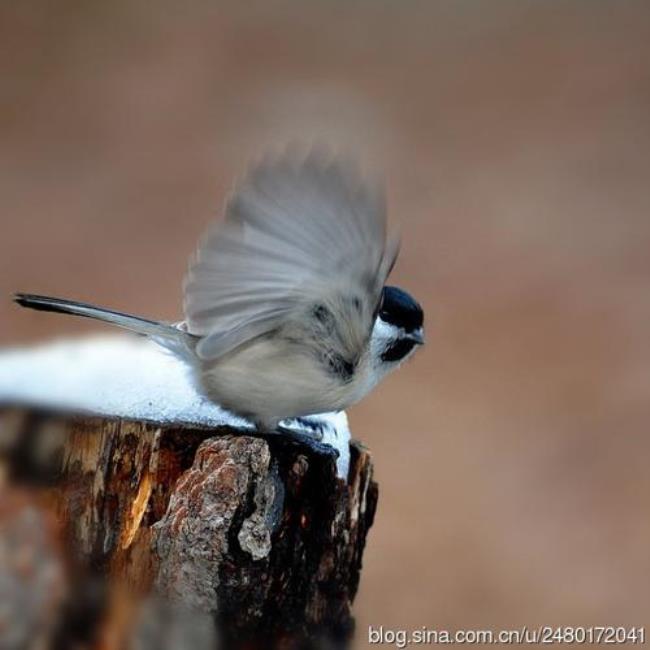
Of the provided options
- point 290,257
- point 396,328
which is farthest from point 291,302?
point 396,328

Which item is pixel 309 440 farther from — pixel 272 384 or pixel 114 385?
pixel 114 385

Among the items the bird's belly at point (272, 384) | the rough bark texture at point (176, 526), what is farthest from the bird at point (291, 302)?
the rough bark texture at point (176, 526)

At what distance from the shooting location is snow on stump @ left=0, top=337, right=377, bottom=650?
107cm

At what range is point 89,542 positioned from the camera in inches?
43.5

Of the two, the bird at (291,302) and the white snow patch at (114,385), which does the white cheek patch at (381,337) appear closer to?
the bird at (291,302)

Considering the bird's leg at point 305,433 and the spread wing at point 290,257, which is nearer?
the spread wing at point 290,257

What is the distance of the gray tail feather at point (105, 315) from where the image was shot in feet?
3.89

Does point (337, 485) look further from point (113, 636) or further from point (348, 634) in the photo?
point (113, 636)

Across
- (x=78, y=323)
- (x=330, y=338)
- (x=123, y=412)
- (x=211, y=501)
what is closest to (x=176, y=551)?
(x=211, y=501)

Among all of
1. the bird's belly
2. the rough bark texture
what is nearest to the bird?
the bird's belly

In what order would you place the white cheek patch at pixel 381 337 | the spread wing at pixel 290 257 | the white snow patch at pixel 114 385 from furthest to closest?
the white cheek patch at pixel 381 337 → the white snow patch at pixel 114 385 → the spread wing at pixel 290 257

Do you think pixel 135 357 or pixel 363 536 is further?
pixel 135 357

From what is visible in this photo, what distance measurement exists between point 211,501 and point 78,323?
1379 mm

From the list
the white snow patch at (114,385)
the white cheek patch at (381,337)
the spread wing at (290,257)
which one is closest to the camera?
the spread wing at (290,257)
